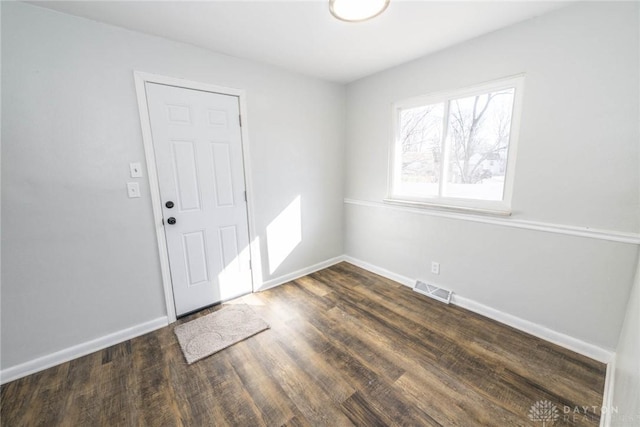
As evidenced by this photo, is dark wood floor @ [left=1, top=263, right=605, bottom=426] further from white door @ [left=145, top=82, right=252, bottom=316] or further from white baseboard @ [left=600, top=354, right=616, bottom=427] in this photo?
white door @ [left=145, top=82, right=252, bottom=316]

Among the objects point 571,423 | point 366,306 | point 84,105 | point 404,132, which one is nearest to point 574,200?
point 571,423

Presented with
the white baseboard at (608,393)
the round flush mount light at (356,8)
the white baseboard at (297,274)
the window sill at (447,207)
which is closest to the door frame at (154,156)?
the white baseboard at (297,274)

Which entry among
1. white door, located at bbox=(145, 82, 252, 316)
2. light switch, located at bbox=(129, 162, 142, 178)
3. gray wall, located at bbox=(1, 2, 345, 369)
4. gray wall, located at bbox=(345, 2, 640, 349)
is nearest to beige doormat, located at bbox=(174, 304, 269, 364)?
white door, located at bbox=(145, 82, 252, 316)

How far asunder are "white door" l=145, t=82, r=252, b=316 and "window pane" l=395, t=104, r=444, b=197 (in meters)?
1.79

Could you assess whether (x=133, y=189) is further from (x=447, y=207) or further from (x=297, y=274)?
(x=447, y=207)

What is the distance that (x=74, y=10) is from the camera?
5.28 feet

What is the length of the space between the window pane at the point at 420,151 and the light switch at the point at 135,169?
2528 millimetres

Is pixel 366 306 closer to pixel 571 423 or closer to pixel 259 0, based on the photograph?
pixel 571 423

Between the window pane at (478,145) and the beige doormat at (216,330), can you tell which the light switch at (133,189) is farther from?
the window pane at (478,145)

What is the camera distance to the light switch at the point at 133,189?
1945 mm

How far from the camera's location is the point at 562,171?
1776 millimetres

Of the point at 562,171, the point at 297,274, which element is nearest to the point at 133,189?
the point at 297,274

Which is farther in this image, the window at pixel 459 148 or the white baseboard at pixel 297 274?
the white baseboard at pixel 297 274

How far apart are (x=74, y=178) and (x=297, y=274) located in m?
2.27
